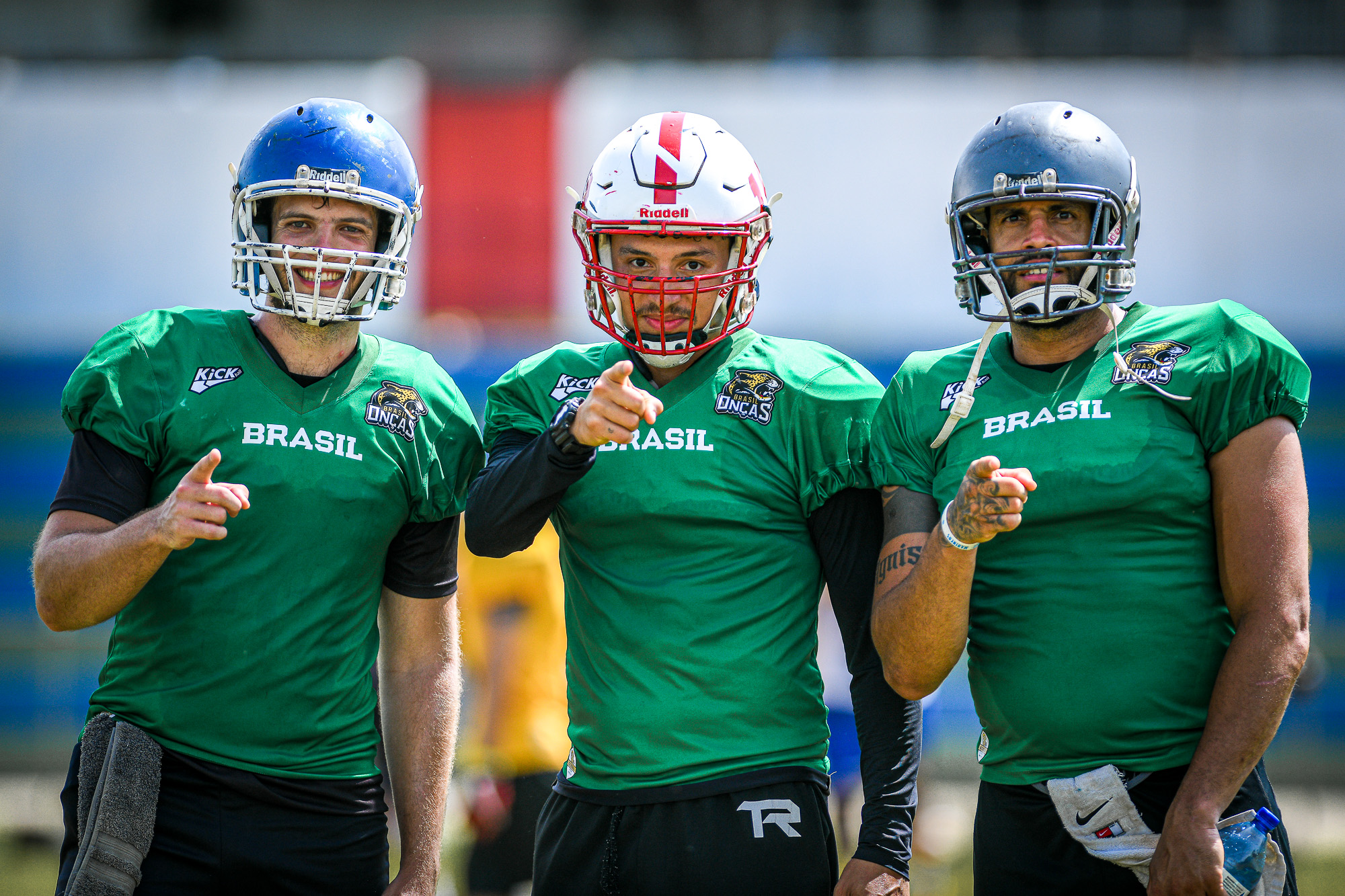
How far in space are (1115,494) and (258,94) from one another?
9.63 meters

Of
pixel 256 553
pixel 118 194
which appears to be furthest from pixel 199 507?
pixel 118 194

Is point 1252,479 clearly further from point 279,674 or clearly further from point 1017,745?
point 279,674

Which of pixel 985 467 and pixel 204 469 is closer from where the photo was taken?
pixel 985 467

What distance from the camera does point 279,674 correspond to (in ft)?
9.37

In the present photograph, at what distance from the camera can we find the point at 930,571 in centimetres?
258

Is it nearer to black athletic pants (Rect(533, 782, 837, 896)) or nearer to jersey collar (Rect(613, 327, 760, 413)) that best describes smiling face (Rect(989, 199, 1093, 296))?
jersey collar (Rect(613, 327, 760, 413))

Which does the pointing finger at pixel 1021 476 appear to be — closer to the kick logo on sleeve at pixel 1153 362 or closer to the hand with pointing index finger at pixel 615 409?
the kick logo on sleeve at pixel 1153 362

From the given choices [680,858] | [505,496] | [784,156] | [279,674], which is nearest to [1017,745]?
[680,858]

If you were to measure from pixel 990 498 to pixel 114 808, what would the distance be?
181 cm

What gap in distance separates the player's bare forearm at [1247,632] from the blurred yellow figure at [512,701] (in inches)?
122

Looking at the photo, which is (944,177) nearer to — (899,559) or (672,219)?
(672,219)

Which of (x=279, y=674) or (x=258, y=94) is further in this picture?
(x=258, y=94)

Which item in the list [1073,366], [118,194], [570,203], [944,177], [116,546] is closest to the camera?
[116,546]

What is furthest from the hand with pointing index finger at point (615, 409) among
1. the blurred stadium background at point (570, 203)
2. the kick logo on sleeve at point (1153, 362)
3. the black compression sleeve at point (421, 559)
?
the blurred stadium background at point (570, 203)
